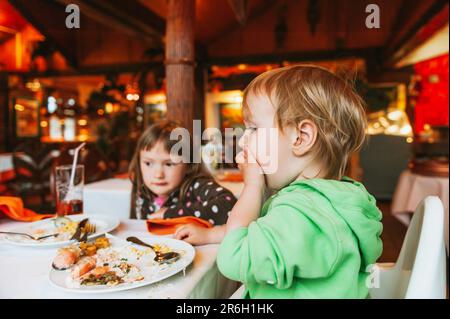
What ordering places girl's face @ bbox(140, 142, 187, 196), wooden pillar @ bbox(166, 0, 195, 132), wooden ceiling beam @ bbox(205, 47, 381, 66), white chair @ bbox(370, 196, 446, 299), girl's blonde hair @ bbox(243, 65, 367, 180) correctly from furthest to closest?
wooden ceiling beam @ bbox(205, 47, 381, 66)
wooden pillar @ bbox(166, 0, 195, 132)
girl's face @ bbox(140, 142, 187, 196)
girl's blonde hair @ bbox(243, 65, 367, 180)
white chair @ bbox(370, 196, 446, 299)

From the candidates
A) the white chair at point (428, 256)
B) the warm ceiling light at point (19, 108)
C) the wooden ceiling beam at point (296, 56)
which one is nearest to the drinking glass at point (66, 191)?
the white chair at point (428, 256)

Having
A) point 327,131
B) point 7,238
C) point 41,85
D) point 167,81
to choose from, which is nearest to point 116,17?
point 167,81

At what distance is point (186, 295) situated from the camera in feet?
1.73

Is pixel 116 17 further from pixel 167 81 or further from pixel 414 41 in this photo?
pixel 414 41

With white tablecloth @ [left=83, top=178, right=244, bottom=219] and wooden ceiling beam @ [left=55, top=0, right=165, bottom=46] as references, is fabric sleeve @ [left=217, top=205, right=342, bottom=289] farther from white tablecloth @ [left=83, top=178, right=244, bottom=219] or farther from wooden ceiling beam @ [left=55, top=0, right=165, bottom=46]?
wooden ceiling beam @ [left=55, top=0, right=165, bottom=46]

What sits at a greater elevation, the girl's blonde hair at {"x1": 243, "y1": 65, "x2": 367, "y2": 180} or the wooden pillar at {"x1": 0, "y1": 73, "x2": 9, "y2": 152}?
the wooden pillar at {"x1": 0, "y1": 73, "x2": 9, "y2": 152}

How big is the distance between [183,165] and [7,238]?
23.9 inches

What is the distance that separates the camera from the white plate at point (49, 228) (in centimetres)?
72

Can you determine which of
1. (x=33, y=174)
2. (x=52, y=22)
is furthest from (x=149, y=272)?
(x=52, y=22)

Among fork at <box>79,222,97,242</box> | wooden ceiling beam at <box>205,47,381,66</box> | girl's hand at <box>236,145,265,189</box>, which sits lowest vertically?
fork at <box>79,222,97,242</box>

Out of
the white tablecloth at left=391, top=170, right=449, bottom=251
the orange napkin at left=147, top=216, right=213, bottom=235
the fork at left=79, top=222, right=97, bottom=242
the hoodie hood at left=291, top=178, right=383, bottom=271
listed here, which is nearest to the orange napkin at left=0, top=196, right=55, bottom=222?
the fork at left=79, top=222, right=97, bottom=242

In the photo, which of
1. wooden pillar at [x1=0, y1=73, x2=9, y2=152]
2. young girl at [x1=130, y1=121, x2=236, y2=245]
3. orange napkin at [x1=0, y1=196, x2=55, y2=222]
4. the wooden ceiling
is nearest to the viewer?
orange napkin at [x1=0, y1=196, x2=55, y2=222]

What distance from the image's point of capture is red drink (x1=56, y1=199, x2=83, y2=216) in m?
0.97

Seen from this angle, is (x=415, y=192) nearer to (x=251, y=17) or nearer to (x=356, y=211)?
(x=356, y=211)
